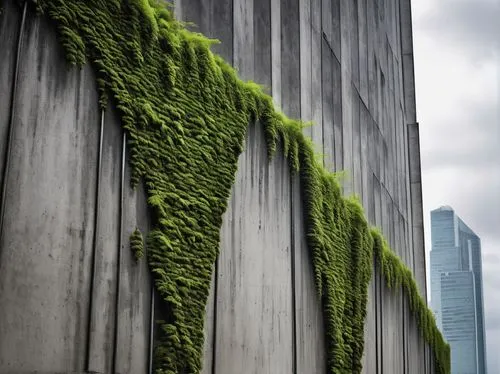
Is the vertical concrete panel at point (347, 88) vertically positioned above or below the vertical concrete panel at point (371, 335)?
above

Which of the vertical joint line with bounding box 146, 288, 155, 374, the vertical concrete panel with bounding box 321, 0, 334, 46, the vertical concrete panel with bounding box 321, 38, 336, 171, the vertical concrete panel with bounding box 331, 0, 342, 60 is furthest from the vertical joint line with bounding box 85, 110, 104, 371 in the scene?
the vertical concrete panel with bounding box 331, 0, 342, 60

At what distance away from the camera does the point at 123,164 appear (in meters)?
5.63

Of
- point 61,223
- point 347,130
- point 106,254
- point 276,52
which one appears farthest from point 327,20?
point 61,223

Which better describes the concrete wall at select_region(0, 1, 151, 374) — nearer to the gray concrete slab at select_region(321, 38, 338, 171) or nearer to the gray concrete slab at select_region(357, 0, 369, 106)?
the gray concrete slab at select_region(321, 38, 338, 171)

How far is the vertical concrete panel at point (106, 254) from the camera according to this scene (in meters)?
5.15

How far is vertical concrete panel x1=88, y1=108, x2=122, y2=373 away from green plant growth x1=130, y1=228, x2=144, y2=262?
157 mm

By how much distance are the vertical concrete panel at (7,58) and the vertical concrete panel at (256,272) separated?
9.08 feet

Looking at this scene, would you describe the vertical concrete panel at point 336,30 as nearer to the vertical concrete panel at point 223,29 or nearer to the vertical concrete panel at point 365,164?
the vertical concrete panel at point 365,164

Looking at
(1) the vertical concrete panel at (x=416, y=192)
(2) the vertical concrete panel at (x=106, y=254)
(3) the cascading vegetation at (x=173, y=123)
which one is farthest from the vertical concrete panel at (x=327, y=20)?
(1) the vertical concrete panel at (x=416, y=192)

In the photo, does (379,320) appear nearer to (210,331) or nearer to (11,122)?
(210,331)

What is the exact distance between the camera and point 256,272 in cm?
770

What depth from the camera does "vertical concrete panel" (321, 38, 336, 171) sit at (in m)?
11.3

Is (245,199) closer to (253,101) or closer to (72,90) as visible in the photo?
(253,101)

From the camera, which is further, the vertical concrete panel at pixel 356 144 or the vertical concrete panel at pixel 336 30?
the vertical concrete panel at pixel 356 144
